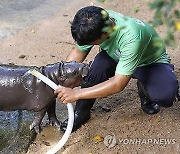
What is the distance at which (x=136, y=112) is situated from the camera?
420cm

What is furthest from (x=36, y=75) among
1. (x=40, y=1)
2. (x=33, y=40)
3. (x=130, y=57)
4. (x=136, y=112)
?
(x=40, y=1)

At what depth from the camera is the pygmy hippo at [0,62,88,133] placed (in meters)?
3.67

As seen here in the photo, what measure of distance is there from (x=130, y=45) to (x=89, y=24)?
0.38 m

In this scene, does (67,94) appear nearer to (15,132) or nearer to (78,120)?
(78,120)

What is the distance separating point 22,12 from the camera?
6.78m

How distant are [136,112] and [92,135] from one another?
1.79 ft

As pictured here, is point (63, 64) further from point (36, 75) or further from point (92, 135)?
point (92, 135)

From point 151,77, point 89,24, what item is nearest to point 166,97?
point 151,77

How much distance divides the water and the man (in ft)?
8.37

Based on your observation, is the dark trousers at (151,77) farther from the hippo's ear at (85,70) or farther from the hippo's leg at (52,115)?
the hippo's leg at (52,115)

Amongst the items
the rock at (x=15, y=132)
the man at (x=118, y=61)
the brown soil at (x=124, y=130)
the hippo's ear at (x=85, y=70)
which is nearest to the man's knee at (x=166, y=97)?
the man at (x=118, y=61)

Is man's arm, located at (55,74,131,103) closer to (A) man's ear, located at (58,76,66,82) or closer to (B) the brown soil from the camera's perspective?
(A) man's ear, located at (58,76,66,82)

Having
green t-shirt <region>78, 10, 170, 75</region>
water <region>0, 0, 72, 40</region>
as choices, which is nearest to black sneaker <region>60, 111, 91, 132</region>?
green t-shirt <region>78, 10, 170, 75</region>

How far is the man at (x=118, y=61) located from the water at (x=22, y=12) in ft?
8.37
